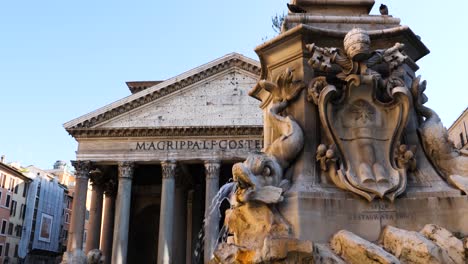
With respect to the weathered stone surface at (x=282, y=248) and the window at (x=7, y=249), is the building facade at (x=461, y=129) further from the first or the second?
the window at (x=7, y=249)

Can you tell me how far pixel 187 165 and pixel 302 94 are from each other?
22.2 metres

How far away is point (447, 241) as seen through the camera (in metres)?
2.75

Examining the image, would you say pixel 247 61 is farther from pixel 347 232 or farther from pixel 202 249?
pixel 347 232

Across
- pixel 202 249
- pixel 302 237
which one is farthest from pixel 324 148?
pixel 202 249

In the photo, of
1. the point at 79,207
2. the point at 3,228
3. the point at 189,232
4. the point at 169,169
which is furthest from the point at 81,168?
the point at 3,228

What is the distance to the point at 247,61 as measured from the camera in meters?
25.3

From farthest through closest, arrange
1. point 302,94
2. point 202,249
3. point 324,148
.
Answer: point 202,249, point 302,94, point 324,148

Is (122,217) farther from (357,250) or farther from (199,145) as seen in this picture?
(357,250)

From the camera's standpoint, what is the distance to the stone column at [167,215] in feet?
72.2

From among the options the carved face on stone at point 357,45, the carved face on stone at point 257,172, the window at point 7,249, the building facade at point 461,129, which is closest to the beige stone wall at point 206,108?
the building facade at point 461,129

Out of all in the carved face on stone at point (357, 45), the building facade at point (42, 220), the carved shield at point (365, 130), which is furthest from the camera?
the building facade at point (42, 220)

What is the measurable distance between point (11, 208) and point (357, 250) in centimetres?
4272

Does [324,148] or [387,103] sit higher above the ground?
[387,103]

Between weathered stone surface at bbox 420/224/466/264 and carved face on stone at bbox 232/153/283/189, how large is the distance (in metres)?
0.98
